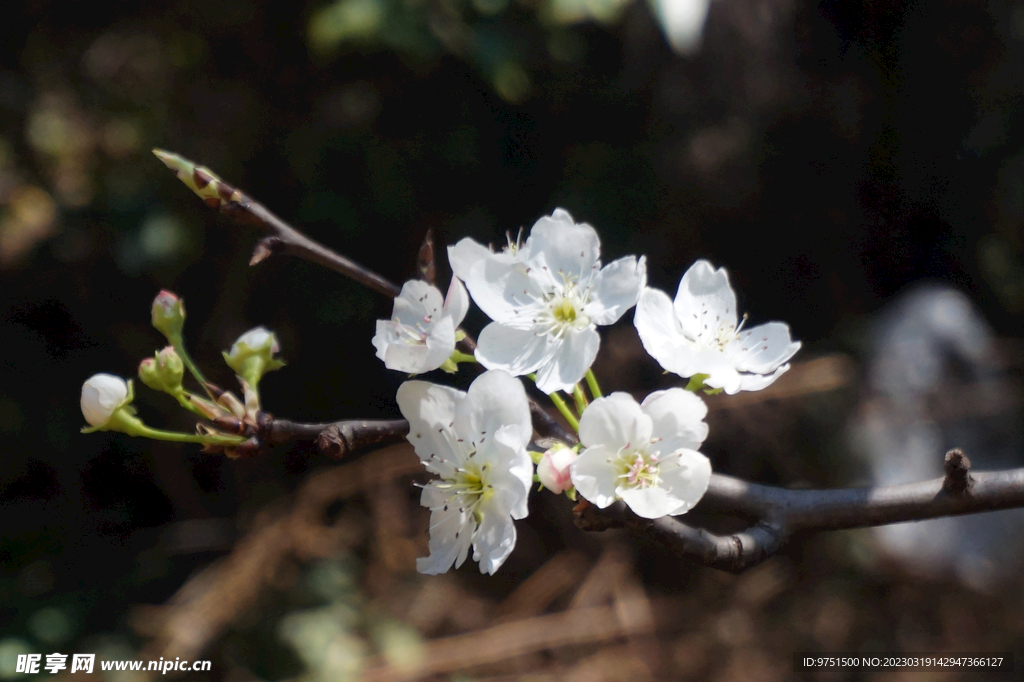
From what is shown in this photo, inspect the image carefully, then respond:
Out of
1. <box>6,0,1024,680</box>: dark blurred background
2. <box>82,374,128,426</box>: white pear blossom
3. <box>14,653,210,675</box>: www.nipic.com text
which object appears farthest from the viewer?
<box>6,0,1024,680</box>: dark blurred background

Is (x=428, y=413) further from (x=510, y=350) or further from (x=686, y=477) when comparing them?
(x=686, y=477)

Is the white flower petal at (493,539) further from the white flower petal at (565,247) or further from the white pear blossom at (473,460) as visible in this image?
the white flower petal at (565,247)

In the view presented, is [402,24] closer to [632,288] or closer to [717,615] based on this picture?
[632,288]

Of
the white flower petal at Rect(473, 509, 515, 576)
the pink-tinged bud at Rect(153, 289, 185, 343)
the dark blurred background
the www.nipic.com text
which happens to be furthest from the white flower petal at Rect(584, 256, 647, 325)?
the www.nipic.com text

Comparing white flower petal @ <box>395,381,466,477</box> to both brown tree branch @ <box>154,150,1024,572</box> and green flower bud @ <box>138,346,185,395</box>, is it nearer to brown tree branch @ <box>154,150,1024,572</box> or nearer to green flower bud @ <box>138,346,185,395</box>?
brown tree branch @ <box>154,150,1024,572</box>

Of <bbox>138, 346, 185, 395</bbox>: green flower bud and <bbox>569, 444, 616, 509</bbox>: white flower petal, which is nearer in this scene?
<bbox>569, 444, 616, 509</bbox>: white flower petal

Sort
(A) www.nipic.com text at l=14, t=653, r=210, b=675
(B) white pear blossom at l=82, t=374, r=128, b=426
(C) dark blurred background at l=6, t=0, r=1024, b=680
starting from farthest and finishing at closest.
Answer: (C) dark blurred background at l=6, t=0, r=1024, b=680
(A) www.nipic.com text at l=14, t=653, r=210, b=675
(B) white pear blossom at l=82, t=374, r=128, b=426
